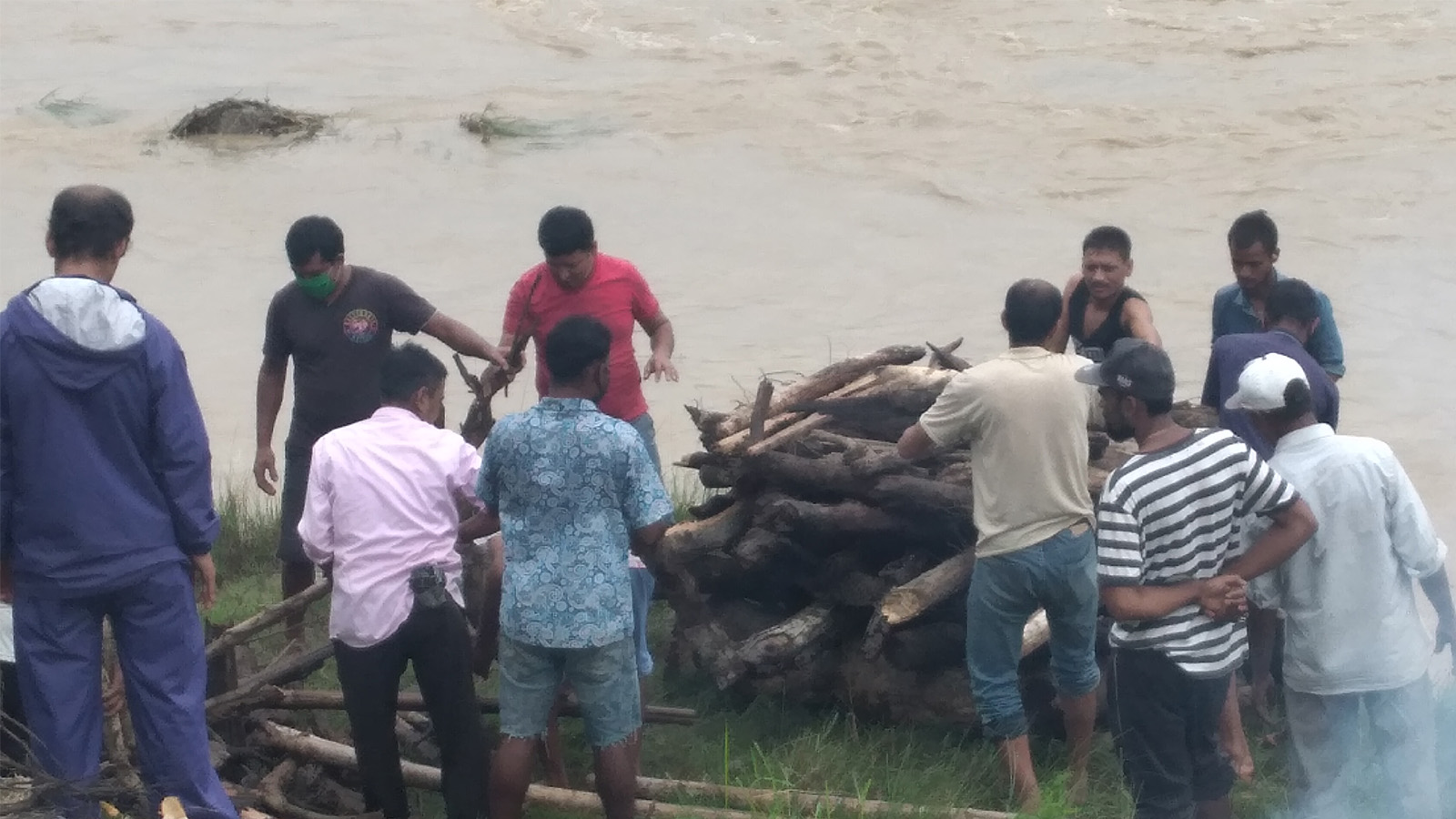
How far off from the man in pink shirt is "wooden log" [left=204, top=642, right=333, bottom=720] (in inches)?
19.1

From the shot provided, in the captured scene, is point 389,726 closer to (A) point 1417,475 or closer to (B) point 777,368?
(A) point 1417,475

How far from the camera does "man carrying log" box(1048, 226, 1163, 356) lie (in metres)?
6.40

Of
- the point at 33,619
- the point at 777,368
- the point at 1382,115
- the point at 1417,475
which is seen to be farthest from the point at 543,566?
the point at 1382,115

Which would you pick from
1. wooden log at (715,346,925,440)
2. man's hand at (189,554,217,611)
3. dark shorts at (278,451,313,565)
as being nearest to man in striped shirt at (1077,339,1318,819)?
wooden log at (715,346,925,440)

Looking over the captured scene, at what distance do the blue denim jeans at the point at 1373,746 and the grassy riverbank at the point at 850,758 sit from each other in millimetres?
452

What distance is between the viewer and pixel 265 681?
5699 mm

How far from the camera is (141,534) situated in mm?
4578

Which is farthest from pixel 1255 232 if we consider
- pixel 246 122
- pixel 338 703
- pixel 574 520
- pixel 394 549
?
pixel 246 122

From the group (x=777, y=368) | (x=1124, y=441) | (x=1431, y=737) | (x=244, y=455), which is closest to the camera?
(x=1431, y=737)

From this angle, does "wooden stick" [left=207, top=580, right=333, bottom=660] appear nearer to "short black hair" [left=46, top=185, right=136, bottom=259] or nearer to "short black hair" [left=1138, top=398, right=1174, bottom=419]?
"short black hair" [left=46, top=185, right=136, bottom=259]

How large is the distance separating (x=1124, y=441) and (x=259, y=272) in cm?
1574

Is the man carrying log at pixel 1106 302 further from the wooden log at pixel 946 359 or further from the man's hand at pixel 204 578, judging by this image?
the man's hand at pixel 204 578

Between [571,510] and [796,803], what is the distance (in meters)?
1.31

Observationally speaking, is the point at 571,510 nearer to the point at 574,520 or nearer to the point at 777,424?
the point at 574,520
